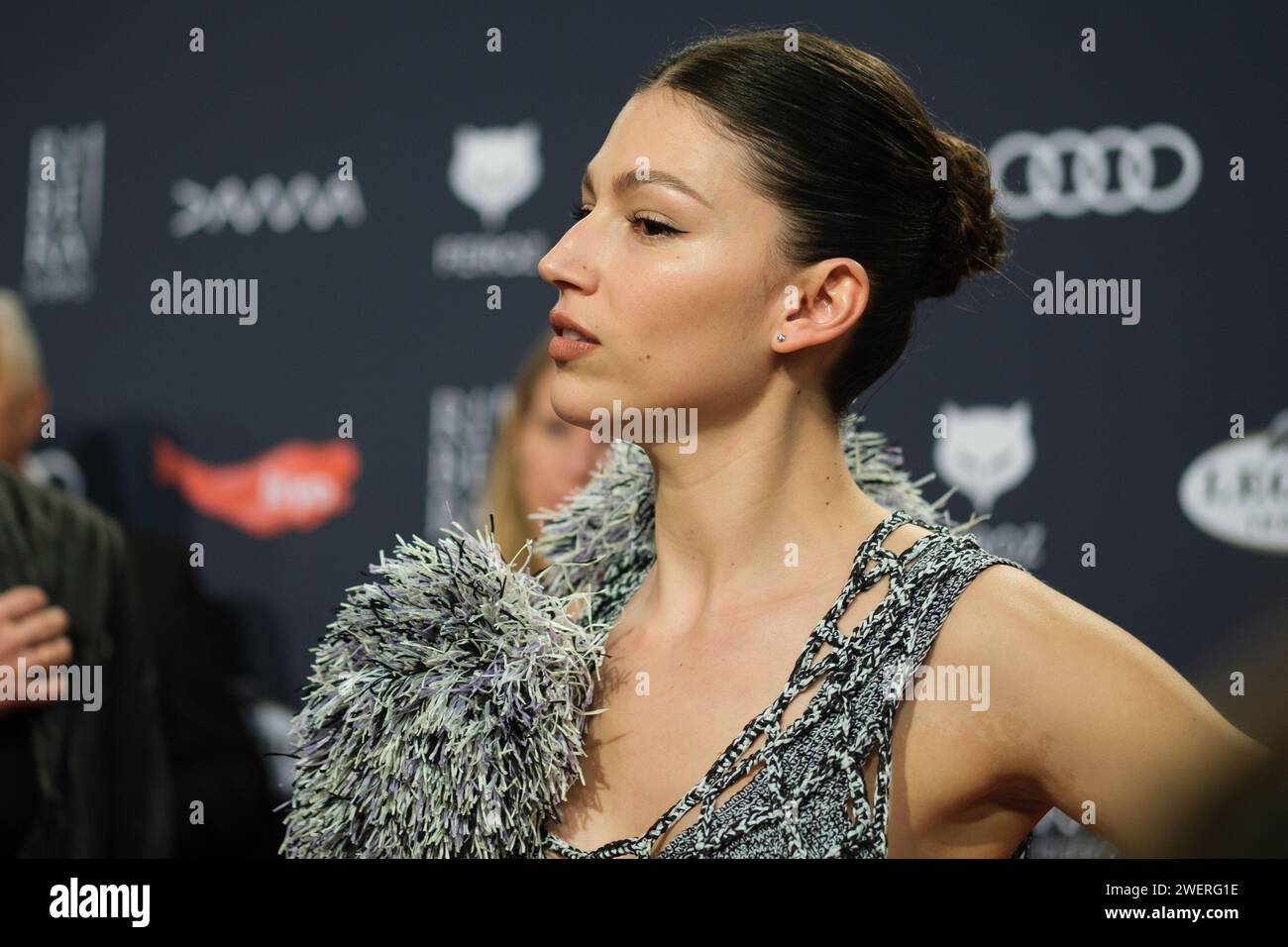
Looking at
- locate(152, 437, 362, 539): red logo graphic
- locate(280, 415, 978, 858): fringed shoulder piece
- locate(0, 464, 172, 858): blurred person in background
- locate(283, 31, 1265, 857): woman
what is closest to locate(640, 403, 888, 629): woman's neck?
locate(283, 31, 1265, 857): woman

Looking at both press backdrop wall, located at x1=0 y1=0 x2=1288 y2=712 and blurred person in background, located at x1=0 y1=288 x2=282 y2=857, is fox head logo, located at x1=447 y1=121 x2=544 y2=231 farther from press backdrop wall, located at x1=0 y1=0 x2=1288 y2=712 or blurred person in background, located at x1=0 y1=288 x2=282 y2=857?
blurred person in background, located at x1=0 y1=288 x2=282 y2=857

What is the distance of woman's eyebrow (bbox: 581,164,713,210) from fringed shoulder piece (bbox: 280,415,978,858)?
1.36 feet


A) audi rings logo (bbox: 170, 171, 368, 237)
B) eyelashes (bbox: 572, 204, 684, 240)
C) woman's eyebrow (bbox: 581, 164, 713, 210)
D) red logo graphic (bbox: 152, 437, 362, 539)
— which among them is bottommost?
red logo graphic (bbox: 152, 437, 362, 539)

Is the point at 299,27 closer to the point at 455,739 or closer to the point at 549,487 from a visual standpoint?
A: the point at 549,487

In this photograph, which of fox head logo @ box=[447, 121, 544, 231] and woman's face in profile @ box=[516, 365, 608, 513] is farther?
fox head logo @ box=[447, 121, 544, 231]

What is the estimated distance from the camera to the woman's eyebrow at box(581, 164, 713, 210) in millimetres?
1357

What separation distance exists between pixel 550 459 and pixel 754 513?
1.39 meters

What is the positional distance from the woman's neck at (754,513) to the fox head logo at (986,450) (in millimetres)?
1342

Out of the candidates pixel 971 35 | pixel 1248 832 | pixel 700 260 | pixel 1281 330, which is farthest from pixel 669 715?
pixel 971 35

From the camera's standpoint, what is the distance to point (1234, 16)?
259 cm

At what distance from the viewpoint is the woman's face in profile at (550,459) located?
274cm

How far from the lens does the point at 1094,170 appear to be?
2.66m

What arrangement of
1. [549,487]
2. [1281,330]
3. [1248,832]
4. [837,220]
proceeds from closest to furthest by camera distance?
[1248,832]
[837,220]
[1281,330]
[549,487]
